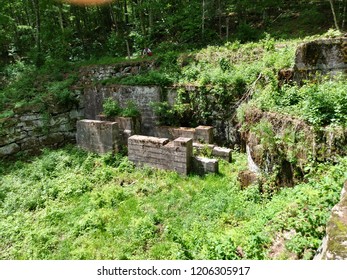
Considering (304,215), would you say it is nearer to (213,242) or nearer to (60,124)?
(213,242)

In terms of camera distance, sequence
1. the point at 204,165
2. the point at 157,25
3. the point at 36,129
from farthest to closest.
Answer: the point at 157,25
the point at 36,129
the point at 204,165

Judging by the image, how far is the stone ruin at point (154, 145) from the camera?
7.93 meters

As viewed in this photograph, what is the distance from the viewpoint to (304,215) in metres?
3.76

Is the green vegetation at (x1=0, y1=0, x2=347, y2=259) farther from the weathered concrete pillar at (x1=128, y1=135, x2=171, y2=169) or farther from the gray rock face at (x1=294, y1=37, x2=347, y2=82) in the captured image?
the gray rock face at (x1=294, y1=37, x2=347, y2=82)

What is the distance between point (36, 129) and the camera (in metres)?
11.0

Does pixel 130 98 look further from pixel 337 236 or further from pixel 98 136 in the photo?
pixel 337 236

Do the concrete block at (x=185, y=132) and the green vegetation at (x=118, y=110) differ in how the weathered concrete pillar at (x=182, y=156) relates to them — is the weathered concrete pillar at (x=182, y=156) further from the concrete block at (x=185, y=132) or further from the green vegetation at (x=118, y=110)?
the green vegetation at (x=118, y=110)

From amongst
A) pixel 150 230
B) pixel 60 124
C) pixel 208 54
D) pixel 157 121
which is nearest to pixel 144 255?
pixel 150 230

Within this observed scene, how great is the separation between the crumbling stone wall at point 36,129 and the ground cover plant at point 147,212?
119 cm

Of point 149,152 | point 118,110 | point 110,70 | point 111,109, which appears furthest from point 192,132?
point 110,70

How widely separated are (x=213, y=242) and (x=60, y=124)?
934 centimetres

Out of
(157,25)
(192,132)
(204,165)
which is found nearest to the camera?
(204,165)

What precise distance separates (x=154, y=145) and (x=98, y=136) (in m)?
2.44

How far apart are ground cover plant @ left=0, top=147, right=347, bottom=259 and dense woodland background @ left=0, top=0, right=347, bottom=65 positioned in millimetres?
10060
